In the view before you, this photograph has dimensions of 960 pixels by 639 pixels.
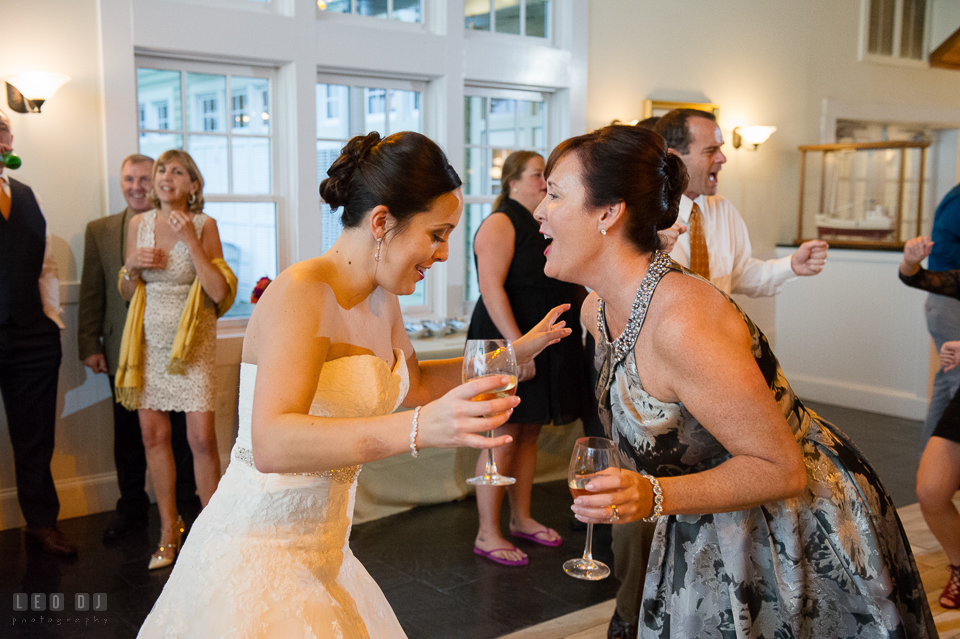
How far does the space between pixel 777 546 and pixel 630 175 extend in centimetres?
74

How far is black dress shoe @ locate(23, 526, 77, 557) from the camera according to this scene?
3512 mm

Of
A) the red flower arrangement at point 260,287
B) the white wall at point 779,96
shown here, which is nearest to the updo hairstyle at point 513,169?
the red flower arrangement at point 260,287

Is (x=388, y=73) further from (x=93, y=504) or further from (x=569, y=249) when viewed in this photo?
(x=569, y=249)

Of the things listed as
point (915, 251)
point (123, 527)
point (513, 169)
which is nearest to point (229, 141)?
point (513, 169)

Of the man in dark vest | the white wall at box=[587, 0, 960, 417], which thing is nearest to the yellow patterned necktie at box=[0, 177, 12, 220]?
the man in dark vest

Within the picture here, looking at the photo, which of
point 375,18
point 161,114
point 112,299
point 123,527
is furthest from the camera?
point 375,18

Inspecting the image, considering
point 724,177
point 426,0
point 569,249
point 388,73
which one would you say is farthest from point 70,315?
point 724,177

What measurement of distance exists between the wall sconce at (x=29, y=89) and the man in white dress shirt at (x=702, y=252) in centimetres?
281

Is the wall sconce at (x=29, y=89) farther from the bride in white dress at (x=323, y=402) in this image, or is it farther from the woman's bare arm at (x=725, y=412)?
the woman's bare arm at (x=725, y=412)

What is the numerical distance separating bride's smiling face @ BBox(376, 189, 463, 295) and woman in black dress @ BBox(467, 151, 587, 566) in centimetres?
175

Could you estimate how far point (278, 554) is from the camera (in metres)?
1.62

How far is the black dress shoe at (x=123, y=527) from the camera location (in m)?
3.73

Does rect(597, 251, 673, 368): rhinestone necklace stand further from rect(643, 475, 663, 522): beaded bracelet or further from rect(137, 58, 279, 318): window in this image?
rect(137, 58, 279, 318): window

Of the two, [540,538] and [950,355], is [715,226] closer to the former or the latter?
[950,355]
